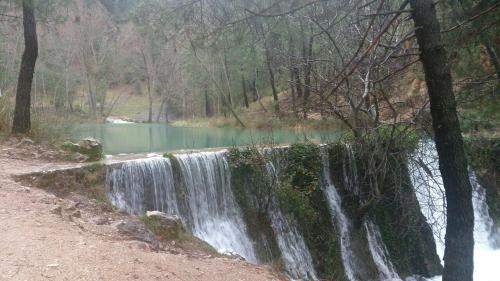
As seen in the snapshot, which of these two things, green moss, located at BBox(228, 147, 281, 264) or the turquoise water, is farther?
the turquoise water

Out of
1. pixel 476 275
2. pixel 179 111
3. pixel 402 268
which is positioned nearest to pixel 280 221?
pixel 402 268

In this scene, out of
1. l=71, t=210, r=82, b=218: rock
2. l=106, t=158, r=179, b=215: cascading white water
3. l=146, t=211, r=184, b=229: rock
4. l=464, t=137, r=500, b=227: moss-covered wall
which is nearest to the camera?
l=71, t=210, r=82, b=218: rock

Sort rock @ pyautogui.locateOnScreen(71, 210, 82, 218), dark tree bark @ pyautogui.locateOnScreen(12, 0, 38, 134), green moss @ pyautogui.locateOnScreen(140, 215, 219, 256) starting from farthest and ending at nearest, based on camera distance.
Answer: dark tree bark @ pyautogui.locateOnScreen(12, 0, 38, 134), green moss @ pyautogui.locateOnScreen(140, 215, 219, 256), rock @ pyautogui.locateOnScreen(71, 210, 82, 218)

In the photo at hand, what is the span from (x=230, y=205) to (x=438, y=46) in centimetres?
627

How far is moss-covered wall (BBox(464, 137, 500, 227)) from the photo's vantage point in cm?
1277

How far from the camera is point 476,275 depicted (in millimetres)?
10406

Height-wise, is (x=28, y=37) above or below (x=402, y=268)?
above

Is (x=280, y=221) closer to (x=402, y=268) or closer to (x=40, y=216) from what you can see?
(x=402, y=268)

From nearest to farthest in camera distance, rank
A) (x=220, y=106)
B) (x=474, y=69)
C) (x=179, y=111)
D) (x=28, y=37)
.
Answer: (x=474, y=69)
(x=28, y=37)
(x=220, y=106)
(x=179, y=111)

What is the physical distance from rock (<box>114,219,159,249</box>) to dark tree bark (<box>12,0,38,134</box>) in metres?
5.11

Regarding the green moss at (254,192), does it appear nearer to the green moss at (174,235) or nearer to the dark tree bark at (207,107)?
the green moss at (174,235)

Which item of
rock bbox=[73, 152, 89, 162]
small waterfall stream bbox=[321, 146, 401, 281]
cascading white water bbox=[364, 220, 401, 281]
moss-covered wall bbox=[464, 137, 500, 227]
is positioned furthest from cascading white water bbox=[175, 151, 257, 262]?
moss-covered wall bbox=[464, 137, 500, 227]

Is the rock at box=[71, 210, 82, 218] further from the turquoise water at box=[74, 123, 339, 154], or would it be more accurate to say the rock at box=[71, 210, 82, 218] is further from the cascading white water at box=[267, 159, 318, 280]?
the turquoise water at box=[74, 123, 339, 154]

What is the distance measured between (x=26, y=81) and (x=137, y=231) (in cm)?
593
